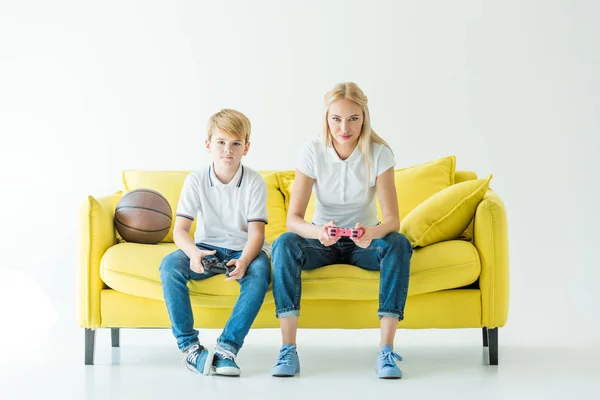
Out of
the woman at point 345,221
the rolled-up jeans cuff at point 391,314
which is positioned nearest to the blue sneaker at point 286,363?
the woman at point 345,221

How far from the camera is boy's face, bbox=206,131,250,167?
329 cm

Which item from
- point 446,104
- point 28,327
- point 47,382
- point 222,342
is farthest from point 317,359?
point 446,104

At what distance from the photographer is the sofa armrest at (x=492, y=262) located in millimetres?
3250

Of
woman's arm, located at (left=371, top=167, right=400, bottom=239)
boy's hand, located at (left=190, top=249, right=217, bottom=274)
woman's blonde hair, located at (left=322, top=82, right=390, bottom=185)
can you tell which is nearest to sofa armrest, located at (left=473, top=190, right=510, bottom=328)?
woman's arm, located at (left=371, top=167, right=400, bottom=239)

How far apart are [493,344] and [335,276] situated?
25.9 inches

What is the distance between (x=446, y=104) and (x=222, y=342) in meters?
2.25

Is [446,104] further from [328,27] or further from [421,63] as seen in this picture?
[328,27]

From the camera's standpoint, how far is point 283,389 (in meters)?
2.90

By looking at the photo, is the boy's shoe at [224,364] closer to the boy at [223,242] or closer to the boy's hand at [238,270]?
the boy at [223,242]

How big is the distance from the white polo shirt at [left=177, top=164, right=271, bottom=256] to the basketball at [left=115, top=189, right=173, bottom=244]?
0.23 meters

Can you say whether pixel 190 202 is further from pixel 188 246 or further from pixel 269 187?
pixel 269 187

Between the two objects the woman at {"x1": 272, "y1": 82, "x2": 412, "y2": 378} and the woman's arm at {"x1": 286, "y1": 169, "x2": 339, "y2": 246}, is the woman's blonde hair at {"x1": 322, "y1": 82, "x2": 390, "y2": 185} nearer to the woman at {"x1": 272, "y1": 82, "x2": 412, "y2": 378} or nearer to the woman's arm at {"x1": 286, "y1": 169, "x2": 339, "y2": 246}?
the woman at {"x1": 272, "y1": 82, "x2": 412, "y2": 378}

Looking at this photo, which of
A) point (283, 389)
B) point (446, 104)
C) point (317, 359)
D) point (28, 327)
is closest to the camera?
point (283, 389)

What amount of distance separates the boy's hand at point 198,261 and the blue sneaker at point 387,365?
70 cm
